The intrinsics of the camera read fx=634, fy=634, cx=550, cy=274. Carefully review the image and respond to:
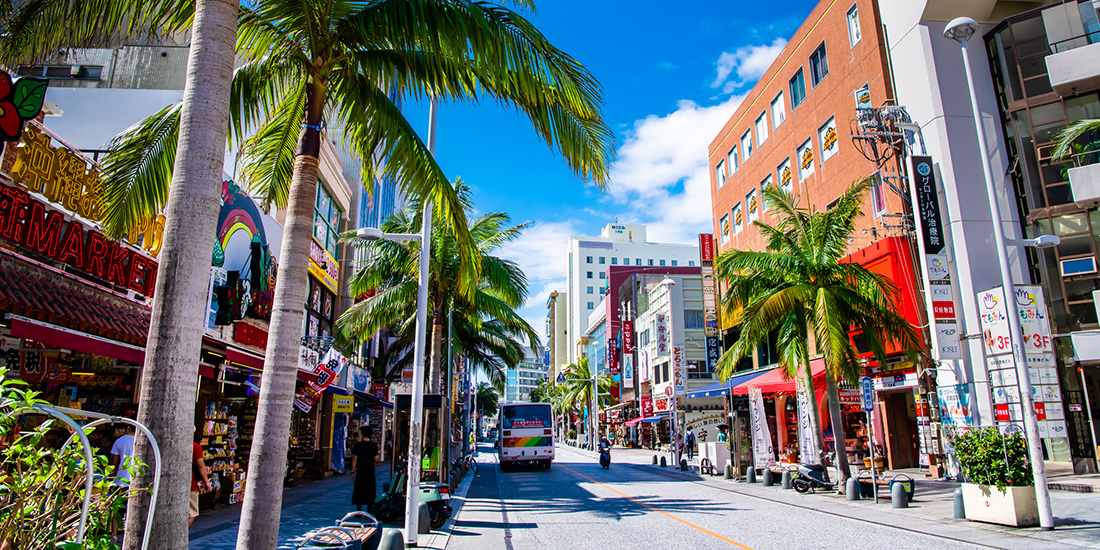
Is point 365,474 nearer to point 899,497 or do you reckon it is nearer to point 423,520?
point 423,520

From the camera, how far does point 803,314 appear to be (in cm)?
1880

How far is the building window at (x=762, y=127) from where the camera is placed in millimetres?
33625

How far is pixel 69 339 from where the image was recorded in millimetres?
8453

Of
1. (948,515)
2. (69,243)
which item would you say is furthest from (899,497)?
(69,243)

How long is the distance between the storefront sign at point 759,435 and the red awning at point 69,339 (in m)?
18.6

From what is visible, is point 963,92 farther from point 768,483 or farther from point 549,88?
point 549,88

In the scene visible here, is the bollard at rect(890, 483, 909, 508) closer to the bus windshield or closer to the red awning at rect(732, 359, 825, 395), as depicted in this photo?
the red awning at rect(732, 359, 825, 395)

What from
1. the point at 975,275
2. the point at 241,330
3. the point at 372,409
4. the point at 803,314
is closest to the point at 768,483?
the point at 803,314

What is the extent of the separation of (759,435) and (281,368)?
772 inches

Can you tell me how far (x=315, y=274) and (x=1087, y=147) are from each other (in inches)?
1018

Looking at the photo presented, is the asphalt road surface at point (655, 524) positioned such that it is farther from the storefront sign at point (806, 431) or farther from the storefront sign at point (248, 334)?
the storefront sign at point (248, 334)

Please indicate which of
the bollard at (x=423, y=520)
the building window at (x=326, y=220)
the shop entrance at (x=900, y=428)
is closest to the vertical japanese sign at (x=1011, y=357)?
the shop entrance at (x=900, y=428)

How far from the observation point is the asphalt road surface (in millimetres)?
10180

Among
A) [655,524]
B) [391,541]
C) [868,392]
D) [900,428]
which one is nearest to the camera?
[391,541]
